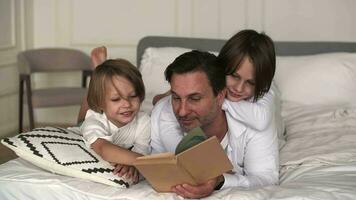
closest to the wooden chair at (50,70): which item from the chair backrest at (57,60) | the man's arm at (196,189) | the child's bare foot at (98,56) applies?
the chair backrest at (57,60)

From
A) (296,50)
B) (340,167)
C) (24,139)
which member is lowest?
(340,167)

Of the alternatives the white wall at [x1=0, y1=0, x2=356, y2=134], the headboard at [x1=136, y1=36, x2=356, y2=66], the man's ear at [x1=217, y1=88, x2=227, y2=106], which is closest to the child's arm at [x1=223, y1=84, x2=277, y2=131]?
the man's ear at [x1=217, y1=88, x2=227, y2=106]

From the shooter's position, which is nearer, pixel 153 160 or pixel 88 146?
pixel 153 160

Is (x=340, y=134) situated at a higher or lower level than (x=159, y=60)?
lower

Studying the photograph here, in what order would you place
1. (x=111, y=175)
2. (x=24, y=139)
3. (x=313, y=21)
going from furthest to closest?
(x=313, y=21) < (x=24, y=139) < (x=111, y=175)

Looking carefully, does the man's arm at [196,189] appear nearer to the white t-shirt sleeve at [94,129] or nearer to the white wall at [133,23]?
the white t-shirt sleeve at [94,129]

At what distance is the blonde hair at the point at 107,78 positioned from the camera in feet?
6.20

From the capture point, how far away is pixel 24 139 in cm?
187

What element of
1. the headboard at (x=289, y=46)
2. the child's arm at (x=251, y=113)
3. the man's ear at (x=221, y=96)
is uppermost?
the headboard at (x=289, y=46)

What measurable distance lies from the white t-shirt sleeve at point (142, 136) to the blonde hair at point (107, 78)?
13cm

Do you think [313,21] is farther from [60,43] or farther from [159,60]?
[60,43]

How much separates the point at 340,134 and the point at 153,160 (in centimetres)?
118

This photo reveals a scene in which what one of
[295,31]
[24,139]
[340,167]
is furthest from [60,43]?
[340,167]

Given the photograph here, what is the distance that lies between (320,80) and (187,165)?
156cm
